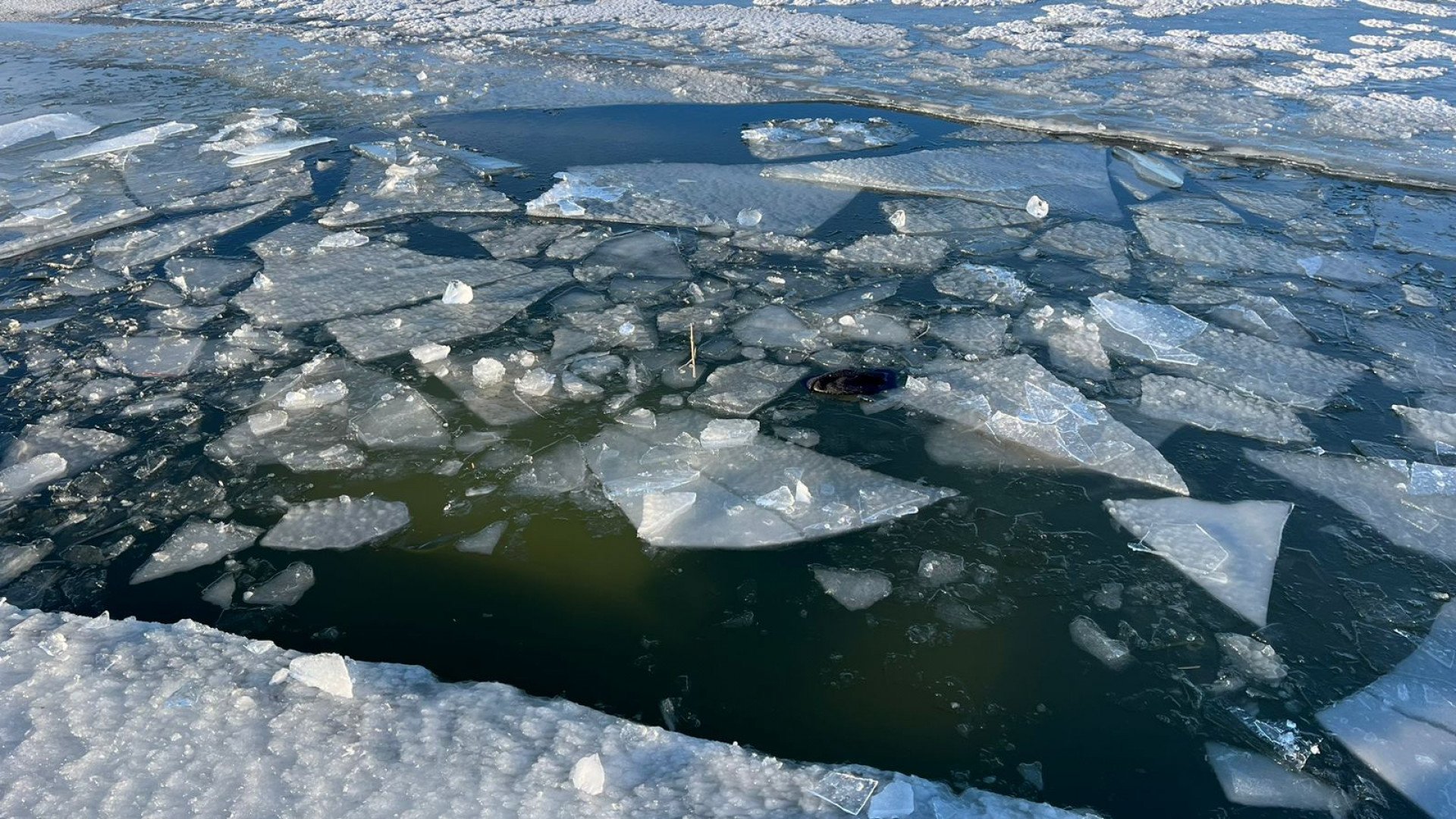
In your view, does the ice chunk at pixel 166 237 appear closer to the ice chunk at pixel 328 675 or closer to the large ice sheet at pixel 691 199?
the large ice sheet at pixel 691 199

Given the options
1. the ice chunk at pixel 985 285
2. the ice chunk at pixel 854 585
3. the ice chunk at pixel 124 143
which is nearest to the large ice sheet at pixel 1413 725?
the ice chunk at pixel 854 585

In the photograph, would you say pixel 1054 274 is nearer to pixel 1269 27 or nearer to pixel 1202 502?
pixel 1202 502

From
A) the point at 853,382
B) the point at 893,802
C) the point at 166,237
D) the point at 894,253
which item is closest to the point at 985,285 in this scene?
the point at 894,253

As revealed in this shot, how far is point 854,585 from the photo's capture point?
2.34m

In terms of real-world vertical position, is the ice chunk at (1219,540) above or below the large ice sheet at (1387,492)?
below

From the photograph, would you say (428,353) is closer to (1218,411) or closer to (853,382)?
(853,382)

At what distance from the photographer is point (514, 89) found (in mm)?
6434

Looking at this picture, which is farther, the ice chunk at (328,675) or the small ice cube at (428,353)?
the small ice cube at (428,353)

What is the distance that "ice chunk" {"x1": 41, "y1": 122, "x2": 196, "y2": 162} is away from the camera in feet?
17.1

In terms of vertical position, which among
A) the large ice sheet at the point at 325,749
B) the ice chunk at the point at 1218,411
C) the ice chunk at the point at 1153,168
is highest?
the ice chunk at the point at 1153,168

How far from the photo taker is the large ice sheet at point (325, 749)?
1742 millimetres

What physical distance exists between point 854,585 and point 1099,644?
1.98ft

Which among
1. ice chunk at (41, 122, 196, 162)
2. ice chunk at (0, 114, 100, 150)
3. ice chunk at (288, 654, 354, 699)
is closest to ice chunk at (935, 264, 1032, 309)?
ice chunk at (288, 654, 354, 699)

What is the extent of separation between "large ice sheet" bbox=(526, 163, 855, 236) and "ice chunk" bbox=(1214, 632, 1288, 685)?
265 centimetres
